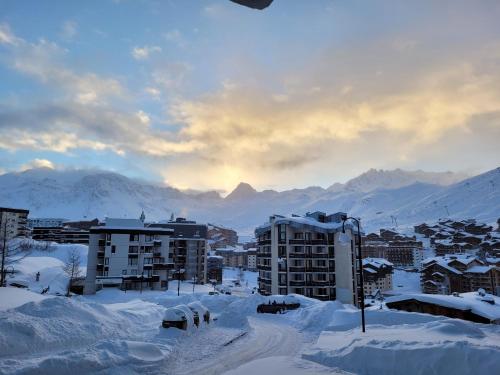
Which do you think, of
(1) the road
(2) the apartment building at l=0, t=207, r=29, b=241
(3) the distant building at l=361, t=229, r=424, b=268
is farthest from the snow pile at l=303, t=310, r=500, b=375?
(3) the distant building at l=361, t=229, r=424, b=268

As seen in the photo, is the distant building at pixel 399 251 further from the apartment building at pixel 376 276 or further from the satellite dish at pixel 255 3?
the satellite dish at pixel 255 3

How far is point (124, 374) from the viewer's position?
16.5 meters

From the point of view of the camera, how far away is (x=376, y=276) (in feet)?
347

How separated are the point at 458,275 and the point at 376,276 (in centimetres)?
2224

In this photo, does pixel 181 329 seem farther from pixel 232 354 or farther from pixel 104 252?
pixel 104 252

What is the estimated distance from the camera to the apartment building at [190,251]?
9643 cm

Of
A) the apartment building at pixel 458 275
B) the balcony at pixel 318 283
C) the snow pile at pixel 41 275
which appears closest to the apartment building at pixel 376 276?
the apartment building at pixel 458 275

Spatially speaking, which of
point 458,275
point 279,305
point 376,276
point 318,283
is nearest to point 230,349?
point 279,305

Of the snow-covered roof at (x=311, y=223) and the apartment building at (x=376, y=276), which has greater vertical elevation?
the snow-covered roof at (x=311, y=223)

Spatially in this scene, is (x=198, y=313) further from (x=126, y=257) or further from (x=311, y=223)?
(x=126, y=257)

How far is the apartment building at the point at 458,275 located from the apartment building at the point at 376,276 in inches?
418

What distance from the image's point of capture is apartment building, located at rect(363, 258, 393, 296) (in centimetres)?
10462

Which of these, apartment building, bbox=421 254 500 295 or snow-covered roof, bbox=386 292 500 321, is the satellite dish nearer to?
snow-covered roof, bbox=386 292 500 321

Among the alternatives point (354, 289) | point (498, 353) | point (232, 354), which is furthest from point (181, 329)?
point (354, 289)
